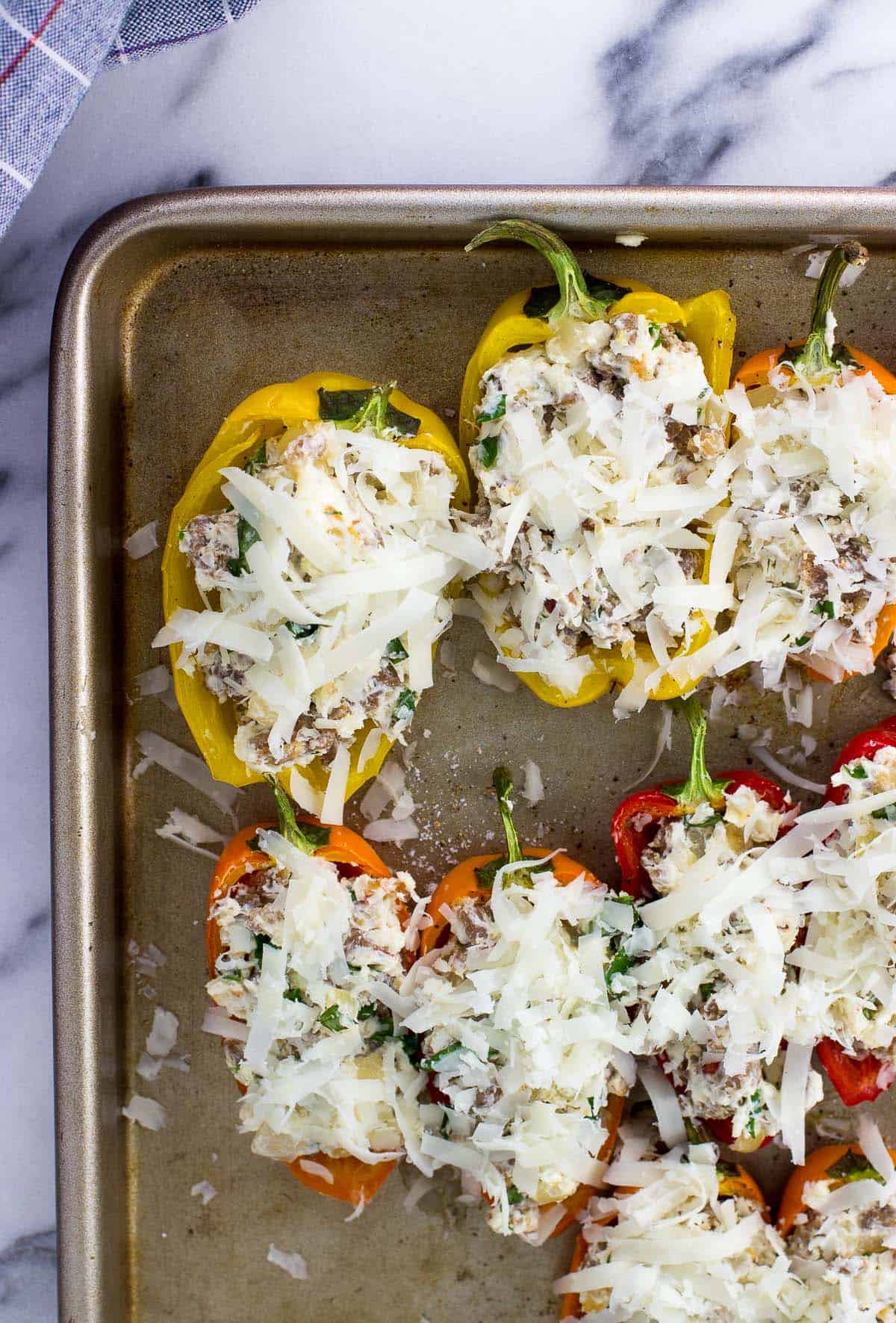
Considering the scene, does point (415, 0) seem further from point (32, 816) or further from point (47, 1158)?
point (47, 1158)

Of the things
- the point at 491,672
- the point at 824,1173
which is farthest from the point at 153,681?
the point at 824,1173

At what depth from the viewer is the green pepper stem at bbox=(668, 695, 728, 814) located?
6.32ft

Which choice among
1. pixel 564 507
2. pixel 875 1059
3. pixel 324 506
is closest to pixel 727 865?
pixel 875 1059

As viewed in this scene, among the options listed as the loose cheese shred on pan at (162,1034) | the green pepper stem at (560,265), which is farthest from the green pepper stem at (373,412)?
the loose cheese shred on pan at (162,1034)

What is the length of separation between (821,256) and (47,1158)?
6.87ft

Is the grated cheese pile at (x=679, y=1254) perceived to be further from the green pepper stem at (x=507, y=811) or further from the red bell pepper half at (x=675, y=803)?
the green pepper stem at (x=507, y=811)

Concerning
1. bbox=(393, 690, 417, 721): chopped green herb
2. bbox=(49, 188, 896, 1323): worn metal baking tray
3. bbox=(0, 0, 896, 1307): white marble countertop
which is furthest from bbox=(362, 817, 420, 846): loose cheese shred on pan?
bbox=(0, 0, 896, 1307): white marble countertop

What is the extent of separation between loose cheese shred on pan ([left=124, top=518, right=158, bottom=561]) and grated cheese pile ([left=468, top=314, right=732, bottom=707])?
1.89ft

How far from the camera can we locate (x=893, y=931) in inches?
73.4

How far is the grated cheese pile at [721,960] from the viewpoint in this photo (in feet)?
6.04

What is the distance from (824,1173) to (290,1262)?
0.96 meters

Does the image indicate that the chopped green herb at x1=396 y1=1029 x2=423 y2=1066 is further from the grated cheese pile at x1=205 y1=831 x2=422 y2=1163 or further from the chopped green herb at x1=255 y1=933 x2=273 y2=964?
the chopped green herb at x1=255 y1=933 x2=273 y2=964

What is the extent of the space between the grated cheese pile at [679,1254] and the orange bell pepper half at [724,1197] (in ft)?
0.08

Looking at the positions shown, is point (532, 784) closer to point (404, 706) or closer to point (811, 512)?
point (404, 706)
